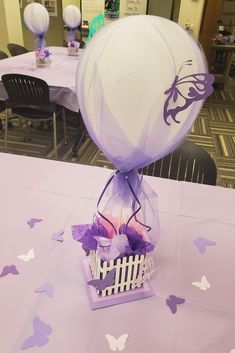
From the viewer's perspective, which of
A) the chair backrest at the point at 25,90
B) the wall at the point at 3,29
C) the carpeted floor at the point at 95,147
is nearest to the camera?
the chair backrest at the point at 25,90

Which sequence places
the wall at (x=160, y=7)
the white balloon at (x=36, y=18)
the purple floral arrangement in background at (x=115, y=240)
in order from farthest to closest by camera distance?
the wall at (x=160, y=7), the white balloon at (x=36, y=18), the purple floral arrangement in background at (x=115, y=240)

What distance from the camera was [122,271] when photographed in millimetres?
708

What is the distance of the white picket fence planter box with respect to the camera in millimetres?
698

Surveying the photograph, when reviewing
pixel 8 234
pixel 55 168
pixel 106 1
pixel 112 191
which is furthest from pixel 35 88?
pixel 106 1

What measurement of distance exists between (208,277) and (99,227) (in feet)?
1.07

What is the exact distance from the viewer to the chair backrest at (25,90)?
228 centimetres

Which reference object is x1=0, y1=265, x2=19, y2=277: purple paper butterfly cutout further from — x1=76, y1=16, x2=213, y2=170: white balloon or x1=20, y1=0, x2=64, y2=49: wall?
x1=20, y1=0, x2=64, y2=49: wall

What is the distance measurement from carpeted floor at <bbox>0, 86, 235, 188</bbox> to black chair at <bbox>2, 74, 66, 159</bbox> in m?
0.40

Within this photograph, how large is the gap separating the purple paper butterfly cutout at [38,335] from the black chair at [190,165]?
0.92 meters

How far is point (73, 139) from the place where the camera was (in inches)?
124

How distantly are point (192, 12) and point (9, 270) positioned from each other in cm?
489

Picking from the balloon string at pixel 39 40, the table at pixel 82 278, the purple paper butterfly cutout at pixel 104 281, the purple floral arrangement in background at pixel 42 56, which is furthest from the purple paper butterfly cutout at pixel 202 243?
the balloon string at pixel 39 40

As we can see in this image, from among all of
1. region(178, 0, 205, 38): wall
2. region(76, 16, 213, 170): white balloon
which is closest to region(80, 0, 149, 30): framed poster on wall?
region(178, 0, 205, 38): wall

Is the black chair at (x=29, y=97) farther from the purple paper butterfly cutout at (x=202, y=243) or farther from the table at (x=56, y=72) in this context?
the purple paper butterfly cutout at (x=202, y=243)
